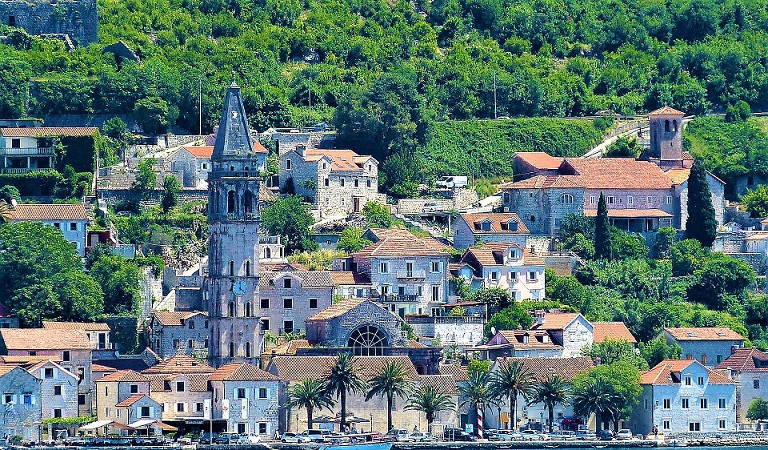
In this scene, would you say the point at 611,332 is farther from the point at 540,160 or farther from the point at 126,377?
the point at 126,377

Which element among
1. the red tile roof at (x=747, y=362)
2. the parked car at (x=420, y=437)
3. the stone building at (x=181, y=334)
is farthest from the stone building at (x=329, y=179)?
the red tile roof at (x=747, y=362)

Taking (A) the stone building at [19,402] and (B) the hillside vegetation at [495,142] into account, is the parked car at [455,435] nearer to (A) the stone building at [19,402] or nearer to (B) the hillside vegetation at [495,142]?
(A) the stone building at [19,402]

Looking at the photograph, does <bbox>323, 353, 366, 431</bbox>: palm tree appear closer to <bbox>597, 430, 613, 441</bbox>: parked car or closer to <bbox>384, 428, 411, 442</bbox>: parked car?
<bbox>384, 428, 411, 442</bbox>: parked car

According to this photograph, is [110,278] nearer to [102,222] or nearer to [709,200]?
[102,222]

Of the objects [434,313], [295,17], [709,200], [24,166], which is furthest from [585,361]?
[295,17]

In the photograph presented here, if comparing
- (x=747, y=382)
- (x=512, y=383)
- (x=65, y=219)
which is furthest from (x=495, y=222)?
(x=65, y=219)
